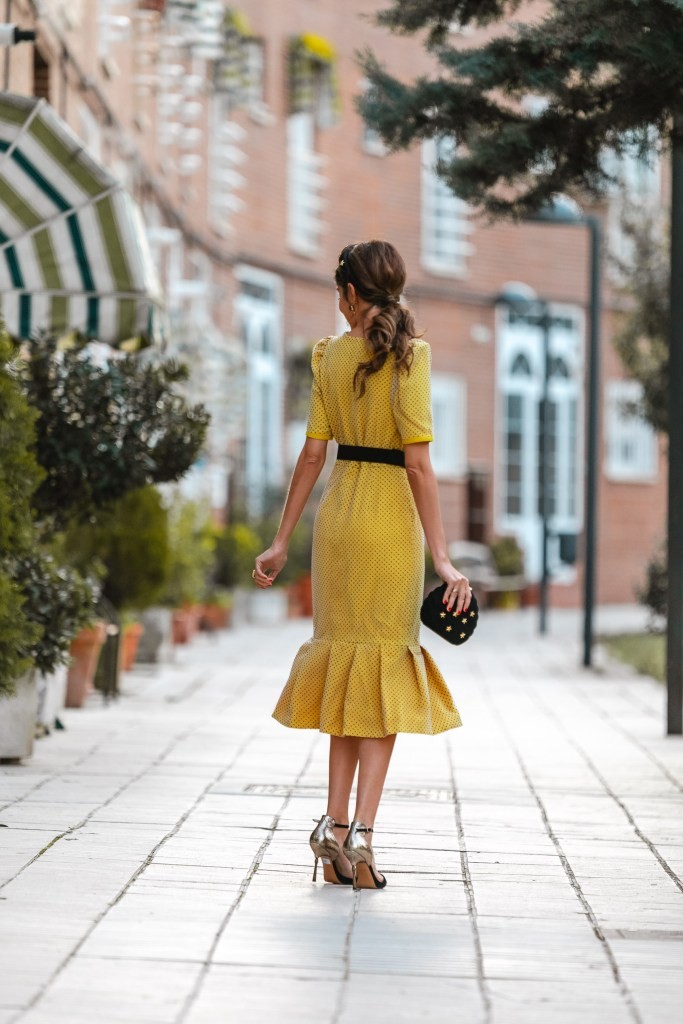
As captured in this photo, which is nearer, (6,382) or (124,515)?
(6,382)

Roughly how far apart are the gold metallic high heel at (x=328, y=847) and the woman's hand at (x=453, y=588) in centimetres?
→ 75

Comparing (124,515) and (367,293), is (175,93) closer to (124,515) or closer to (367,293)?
(124,515)

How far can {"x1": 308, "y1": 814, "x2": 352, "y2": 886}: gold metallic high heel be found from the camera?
5.46 m

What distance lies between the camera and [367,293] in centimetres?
561

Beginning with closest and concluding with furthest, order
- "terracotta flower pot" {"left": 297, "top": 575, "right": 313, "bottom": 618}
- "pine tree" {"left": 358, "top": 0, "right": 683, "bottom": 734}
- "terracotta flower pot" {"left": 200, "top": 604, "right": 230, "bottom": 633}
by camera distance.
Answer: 1. "pine tree" {"left": 358, "top": 0, "right": 683, "bottom": 734}
2. "terracotta flower pot" {"left": 200, "top": 604, "right": 230, "bottom": 633}
3. "terracotta flower pot" {"left": 297, "top": 575, "right": 313, "bottom": 618}

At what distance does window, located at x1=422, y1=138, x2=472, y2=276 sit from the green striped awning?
847 inches

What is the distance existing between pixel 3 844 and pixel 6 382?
1832 millimetres

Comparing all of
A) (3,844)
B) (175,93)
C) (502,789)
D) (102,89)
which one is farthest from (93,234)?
(175,93)

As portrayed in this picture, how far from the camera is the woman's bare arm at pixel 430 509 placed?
5441 millimetres

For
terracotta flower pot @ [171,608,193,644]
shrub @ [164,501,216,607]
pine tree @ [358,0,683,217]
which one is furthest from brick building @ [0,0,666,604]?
pine tree @ [358,0,683,217]

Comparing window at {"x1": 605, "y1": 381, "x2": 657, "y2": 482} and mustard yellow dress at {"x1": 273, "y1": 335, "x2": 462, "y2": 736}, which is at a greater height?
window at {"x1": 605, "y1": 381, "x2": 657, "y2": 482}

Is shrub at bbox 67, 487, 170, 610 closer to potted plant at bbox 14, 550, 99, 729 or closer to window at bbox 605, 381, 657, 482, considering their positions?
potted plant at bbox 14, 550, 99, 729

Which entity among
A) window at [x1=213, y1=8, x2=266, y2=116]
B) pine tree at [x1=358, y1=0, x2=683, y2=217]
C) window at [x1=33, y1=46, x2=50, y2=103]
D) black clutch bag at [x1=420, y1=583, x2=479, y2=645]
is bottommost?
black clutch bag at [x1=420, y1=583, x2=479, y2=645]

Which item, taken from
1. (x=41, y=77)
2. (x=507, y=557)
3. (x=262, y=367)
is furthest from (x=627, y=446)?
(x=41, y=77)
